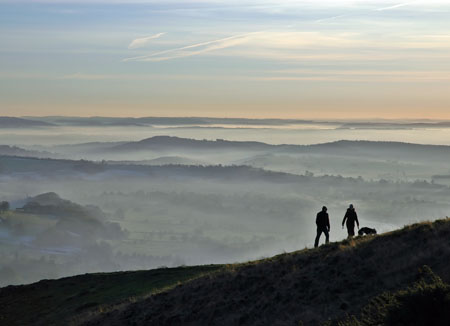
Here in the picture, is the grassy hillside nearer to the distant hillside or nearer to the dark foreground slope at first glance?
the distant hillside

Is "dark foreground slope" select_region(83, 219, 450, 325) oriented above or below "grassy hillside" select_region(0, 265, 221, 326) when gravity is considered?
above

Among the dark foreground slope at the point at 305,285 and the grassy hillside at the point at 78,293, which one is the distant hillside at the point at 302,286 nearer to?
the dark foreground slope at the point at 305,285

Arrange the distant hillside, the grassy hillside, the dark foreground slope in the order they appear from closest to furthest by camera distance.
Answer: the distant hillside
the dark foreground slope
the grassy hillside

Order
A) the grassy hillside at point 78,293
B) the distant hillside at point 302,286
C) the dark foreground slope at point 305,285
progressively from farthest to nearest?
the grassy hillside at point 78,293 → the dark foreground slope at point 305,285 → the distant hillside at point 302,286

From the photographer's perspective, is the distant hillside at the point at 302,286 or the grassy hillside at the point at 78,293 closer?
the distant hillside at the point at 302,286

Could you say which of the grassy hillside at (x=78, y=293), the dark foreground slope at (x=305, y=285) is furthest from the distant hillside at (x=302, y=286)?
the grassy hillside at (x=78, y=293)

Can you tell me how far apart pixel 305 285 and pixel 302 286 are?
0.38ft

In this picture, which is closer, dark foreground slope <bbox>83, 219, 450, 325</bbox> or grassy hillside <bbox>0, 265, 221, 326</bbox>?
dark foreground slope <bbox>83, 219, 450, 325</bbox>

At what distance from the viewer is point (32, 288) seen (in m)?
39.5

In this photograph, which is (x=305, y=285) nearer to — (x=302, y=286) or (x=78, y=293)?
(x=302, y=286)

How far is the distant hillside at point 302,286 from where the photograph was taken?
2192 cm

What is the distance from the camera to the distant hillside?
21922 millimetres

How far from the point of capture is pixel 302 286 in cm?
2411

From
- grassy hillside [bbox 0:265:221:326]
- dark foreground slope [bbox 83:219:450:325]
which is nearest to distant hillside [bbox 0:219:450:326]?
dark foreground slope [bbox 83:219:450:325]
